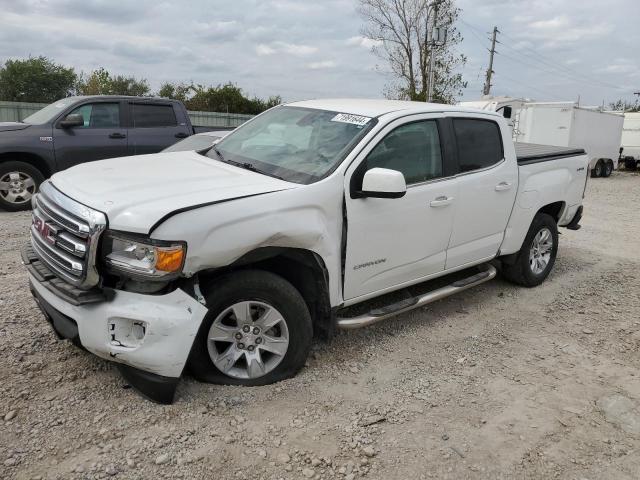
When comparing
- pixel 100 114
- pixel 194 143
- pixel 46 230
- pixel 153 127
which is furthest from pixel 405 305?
pixel 100 114

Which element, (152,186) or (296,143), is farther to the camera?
(296,143)

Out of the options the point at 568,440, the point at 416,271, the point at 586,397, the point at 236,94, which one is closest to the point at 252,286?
the point at 416,271

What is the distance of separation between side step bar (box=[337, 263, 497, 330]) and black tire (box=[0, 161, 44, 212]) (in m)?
6.48

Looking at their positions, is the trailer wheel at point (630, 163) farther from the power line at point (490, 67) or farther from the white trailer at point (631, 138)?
the power line at point (490, 67)

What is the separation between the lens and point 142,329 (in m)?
Answer: 2.89

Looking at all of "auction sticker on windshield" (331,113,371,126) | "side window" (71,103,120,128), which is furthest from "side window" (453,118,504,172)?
"side window" (71,103,120,128)

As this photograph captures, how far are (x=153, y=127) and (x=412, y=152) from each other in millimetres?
6547

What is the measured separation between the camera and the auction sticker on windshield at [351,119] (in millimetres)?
3908

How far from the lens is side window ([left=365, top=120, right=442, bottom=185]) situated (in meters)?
3.84

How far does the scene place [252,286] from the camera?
319 centimetres

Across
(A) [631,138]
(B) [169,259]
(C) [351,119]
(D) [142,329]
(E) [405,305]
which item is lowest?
(E) [405,305]

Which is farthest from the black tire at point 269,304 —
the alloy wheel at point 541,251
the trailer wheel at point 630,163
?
the trailer wheel at point 630,163

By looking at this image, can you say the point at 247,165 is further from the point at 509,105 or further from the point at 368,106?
the point at 509,105

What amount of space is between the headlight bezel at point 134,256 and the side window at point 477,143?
8.41ft
